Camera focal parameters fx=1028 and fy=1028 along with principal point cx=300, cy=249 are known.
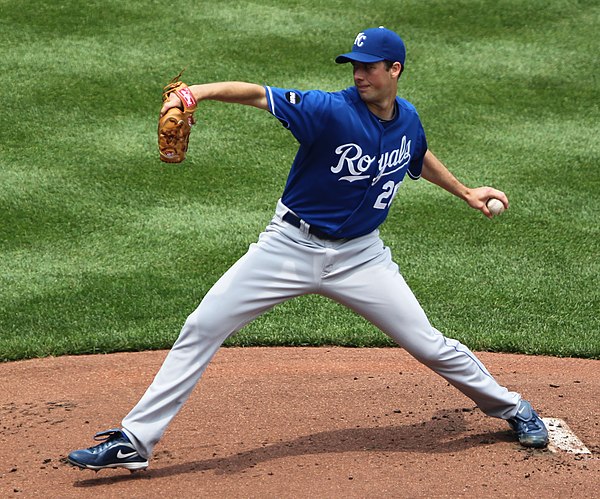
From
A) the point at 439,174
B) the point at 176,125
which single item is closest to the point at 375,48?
the point at 439,174

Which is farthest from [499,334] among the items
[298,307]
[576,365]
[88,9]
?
[88,9]

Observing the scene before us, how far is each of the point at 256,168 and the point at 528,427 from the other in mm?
5019

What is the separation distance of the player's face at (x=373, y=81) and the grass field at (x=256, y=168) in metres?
2.41

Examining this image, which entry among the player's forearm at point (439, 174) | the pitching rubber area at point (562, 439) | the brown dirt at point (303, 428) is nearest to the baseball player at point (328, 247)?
the player's forearm at point (439, 174)

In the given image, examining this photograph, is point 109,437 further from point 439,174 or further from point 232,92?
point 439,174

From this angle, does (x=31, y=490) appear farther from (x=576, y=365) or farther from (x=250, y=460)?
(x=576, y=365)

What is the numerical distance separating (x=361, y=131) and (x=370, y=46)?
0.39m

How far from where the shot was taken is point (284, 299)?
4621mm

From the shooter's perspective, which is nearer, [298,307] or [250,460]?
[250,460]

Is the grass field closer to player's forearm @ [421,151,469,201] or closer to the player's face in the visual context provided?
player's forearm @ [421,151,469,201]

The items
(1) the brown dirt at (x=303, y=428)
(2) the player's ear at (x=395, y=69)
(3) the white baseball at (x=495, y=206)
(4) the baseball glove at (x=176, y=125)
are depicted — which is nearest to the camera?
(4) the baseball glove at (x=176, y=125)

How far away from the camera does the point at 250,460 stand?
470 cm

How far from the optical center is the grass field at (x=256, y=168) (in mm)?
6930

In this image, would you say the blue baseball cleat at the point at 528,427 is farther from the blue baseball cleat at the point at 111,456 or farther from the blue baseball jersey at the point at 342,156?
the blue baseball cleat at the point at 111,456
